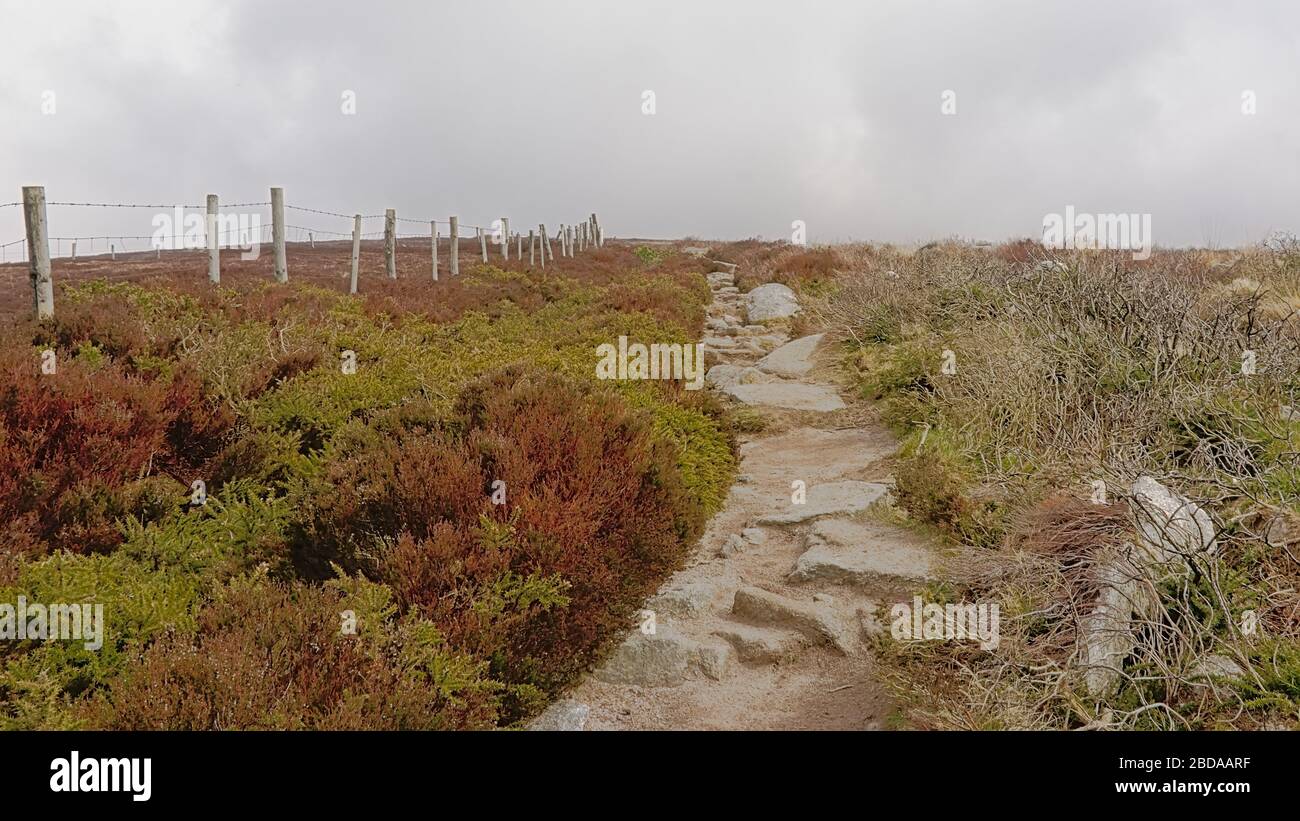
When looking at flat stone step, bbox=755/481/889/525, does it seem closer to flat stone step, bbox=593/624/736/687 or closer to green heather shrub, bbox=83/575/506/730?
flat stone step, bbox=593/624/736/687

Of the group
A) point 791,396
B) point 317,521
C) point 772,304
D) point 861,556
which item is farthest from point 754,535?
point 772,304

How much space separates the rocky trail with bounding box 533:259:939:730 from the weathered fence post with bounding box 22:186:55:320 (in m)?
8.33

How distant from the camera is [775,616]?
4.82 metres

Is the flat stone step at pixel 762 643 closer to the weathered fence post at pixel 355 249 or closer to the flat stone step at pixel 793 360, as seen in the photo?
the flat stone step at pixel 793 360

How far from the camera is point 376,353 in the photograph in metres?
9.42

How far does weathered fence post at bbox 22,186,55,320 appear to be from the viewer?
9.63 m

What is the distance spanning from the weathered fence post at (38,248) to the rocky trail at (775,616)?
8.33 metres

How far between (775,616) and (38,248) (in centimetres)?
981

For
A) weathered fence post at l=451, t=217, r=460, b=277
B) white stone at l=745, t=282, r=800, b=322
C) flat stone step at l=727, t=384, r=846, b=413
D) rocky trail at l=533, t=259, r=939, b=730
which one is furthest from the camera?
weathered fence post at l=451, t=217, r=460, b=277

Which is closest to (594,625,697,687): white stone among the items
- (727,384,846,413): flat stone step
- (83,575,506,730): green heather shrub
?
(83,575,506,730): green heather shrub

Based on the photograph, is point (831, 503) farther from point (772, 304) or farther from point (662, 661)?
point (772, 304)
